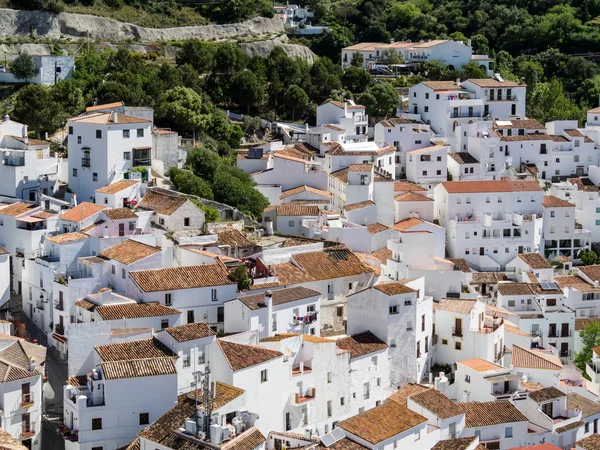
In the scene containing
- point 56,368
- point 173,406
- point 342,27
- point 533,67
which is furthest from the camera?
point 342,27

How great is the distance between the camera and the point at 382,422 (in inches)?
1177

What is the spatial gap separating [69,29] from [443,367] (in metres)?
30.8

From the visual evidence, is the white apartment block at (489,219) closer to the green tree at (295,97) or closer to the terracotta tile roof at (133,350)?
the green tree at (295,97)

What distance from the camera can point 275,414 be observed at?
99.7 feet

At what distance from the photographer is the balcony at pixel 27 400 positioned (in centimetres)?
2908

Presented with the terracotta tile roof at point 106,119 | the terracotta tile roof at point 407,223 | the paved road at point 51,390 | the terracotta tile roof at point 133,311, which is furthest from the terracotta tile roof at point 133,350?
the terracotta tile roof at point 407,223

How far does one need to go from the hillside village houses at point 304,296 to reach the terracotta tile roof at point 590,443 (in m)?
0.15

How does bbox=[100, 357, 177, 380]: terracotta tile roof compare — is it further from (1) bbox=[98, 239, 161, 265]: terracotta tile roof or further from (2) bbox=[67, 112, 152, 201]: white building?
(2) bbox=[67, 112, 152, 201]: white building

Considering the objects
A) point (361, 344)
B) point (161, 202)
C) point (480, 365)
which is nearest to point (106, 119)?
point (161, 202)

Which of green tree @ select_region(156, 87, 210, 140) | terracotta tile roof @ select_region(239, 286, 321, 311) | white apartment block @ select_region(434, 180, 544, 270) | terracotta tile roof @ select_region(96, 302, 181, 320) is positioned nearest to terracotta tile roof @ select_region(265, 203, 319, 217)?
white apartment block @ select_region(434, 180, 544, 270)

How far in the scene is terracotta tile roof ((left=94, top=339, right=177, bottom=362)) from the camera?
2983 cm

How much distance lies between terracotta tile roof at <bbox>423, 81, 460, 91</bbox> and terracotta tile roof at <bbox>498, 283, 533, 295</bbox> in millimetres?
16143

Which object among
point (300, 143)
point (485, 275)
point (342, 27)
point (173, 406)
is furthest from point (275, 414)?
point (342, 27)

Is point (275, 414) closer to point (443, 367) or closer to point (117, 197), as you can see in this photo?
point (443, 367)
